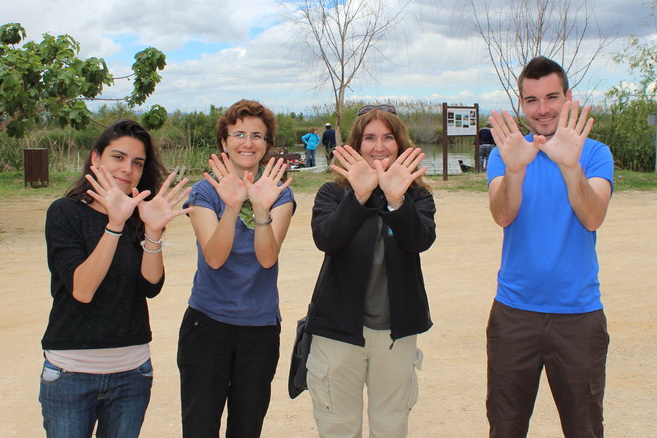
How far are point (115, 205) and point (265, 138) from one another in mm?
821

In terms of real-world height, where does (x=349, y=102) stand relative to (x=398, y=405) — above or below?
above

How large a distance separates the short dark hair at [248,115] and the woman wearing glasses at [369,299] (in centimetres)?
37

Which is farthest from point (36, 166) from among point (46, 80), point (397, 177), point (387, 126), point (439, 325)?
point (397, 177)

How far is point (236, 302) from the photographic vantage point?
2824 millimetres

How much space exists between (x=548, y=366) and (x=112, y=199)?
196 centimetres

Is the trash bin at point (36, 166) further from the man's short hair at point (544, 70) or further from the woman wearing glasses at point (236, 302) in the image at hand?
the man's short hair at point (544, 70)

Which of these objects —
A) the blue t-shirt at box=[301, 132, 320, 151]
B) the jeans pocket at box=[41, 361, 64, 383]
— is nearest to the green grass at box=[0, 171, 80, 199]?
the blue t-shirt at box=[301, 132, 320, 151]

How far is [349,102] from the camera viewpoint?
21.9m

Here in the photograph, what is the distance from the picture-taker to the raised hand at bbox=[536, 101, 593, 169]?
8.81ft

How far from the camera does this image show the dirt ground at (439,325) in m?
3.84

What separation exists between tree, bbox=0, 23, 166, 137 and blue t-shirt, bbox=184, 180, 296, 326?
22.6 ft

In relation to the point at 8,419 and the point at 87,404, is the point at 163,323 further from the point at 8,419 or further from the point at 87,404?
the point at 87,404

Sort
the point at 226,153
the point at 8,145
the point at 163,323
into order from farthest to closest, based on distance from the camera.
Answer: the point at 8,145 → the point at 163,323 → the point at 226,153

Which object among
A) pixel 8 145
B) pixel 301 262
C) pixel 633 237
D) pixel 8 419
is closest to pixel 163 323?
pixel 8 419
